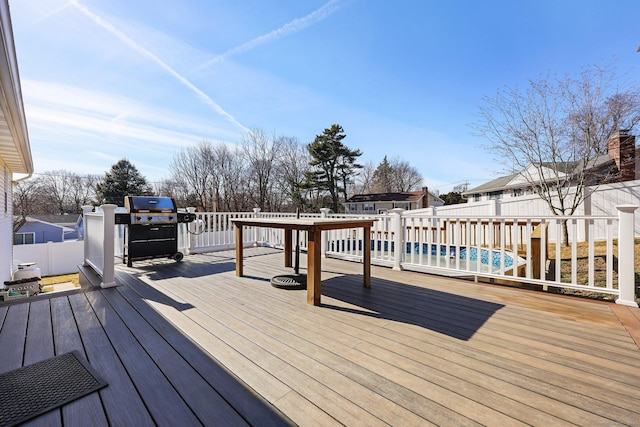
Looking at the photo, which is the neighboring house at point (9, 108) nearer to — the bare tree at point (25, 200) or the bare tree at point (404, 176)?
the bare tree at point (25, 200)

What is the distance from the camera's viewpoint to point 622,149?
9344 millimetres

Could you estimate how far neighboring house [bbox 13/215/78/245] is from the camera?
18.5m

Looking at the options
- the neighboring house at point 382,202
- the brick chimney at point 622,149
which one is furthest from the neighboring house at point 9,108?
the neighboring house at point 382,202

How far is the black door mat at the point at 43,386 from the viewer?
4.23 ft

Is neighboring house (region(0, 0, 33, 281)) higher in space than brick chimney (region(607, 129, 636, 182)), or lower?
lower

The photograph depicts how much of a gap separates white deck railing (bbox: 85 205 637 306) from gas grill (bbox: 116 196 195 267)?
0.51 metres

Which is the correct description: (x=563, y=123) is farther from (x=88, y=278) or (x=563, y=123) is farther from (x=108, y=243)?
(x=88, y=278)

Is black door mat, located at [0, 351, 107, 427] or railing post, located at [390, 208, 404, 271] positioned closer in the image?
black door mat, located at [0, 351, 107, 427]

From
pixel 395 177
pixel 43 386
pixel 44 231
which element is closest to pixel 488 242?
pixel 43 386

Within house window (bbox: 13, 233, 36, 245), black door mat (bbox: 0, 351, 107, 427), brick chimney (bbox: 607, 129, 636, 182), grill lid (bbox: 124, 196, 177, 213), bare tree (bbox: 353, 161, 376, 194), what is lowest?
house window (bbox: 13, 233, 36, 245)

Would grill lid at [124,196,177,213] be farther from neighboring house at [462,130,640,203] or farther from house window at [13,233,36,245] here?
house window at [13,233,36,245]

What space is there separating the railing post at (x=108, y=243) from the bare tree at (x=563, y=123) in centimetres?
1070

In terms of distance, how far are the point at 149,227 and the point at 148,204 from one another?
41cm

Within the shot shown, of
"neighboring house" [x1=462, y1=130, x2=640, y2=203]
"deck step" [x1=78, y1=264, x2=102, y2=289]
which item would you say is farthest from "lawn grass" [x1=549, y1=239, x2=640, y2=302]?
"deck step" [x1=78, y1=264, x2=102, y2=289]
